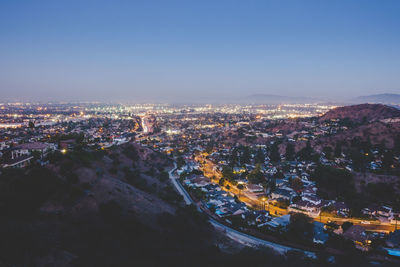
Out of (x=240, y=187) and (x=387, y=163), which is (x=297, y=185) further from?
(x=387, y=163)

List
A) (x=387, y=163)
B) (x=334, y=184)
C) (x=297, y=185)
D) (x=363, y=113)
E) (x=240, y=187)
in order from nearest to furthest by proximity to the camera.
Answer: (x=334, y=184), (x=297, y=185), (x=240, y=187), (x=387, y=163), (x=363, y=113)

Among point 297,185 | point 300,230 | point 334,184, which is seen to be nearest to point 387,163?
point 334,184

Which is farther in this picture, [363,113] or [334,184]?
[363,113]

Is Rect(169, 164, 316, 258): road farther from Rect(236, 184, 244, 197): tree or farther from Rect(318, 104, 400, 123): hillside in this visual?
Rect(318, 104, 400, 123): hillside

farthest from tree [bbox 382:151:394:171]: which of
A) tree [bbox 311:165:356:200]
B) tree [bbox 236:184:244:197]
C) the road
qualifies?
the road

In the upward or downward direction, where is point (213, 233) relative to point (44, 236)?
downward

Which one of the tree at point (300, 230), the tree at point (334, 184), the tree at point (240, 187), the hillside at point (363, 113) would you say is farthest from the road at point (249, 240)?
the hillside at point (363, 113)

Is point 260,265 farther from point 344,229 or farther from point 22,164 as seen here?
point 22,164

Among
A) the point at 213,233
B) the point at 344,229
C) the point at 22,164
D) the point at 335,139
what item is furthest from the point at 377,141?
the point at 22,164

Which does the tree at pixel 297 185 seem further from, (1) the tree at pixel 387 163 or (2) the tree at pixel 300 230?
(1) the tree at pixel 387 163
